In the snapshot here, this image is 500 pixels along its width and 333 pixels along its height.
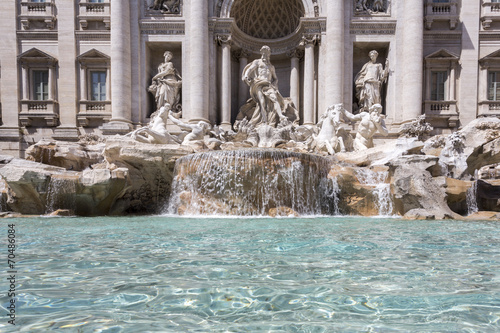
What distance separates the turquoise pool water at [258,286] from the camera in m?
1.73

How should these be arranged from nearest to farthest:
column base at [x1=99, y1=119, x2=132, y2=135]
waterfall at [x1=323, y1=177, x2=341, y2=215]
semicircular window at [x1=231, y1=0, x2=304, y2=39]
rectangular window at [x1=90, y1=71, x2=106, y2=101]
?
waterfall at [x1=323, y1=177, x2=341, y2=215], column base at [x1=99, y1=119, x2=132, y2=135], rectangular window at [x1=90, y1=71, x2=106, y2=101], semicircular window at [x1=231, y1=0, x2=304, y2=39]

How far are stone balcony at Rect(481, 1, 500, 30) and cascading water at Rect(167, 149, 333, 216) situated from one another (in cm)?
1321

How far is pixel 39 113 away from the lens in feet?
50.9

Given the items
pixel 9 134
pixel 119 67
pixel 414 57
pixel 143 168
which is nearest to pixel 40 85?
pixel 9 134

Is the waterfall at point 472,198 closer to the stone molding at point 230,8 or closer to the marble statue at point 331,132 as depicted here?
the marble statue at point 331,132

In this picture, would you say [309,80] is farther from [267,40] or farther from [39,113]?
[39,113]

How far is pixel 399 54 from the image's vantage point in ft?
49.1

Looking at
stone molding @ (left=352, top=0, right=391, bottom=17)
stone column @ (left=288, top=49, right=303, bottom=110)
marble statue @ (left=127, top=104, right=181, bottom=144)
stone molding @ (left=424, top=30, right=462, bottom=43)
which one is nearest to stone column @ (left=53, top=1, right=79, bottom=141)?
marble statue @ (left=127, top=104, right=181, bottom=144)

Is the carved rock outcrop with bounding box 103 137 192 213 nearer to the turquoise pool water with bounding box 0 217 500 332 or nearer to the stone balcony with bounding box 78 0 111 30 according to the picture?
the turquoise pool water with bounding box 0 217 500 332

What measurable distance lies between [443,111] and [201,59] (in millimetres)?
12015

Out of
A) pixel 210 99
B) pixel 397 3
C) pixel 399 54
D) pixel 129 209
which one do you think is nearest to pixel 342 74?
pixel 399 54

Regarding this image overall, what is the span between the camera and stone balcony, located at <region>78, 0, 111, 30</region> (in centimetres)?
1533

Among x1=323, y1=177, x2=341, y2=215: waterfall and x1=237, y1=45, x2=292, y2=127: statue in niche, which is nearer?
x1=323, y1=177, x2=341, y2=215: waterfall

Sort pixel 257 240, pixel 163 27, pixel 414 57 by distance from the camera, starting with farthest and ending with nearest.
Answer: pixel 163 27
pixel 414 57
pixel 257 240
